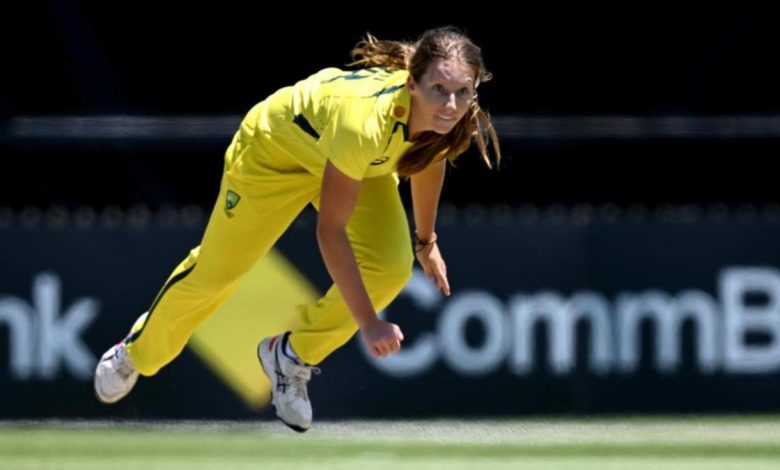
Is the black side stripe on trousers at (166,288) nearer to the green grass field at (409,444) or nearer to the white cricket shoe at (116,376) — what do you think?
the white cricket shoe at (116,376)

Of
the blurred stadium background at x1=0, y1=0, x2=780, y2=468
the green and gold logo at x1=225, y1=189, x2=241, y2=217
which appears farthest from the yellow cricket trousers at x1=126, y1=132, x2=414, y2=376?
the blurred stadium background at x1=0, y1=0, x2=780, y2=468

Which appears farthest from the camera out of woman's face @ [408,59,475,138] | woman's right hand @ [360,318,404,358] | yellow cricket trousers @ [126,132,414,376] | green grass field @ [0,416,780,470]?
green grass field @ [0,416,780,470]

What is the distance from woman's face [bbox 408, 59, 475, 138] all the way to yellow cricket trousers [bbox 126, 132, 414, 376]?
0.69 m

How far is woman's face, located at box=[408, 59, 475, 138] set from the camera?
7.93m

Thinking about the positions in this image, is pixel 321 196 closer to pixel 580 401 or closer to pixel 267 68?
pixel 580 401

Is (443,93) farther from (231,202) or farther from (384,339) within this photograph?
(231,202)

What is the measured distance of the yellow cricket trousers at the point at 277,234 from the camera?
8.56m

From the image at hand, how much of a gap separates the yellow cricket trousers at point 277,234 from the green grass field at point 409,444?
1850 mm

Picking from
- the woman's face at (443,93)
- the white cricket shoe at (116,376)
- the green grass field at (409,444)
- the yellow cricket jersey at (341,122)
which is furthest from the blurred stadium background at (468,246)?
the woman's face at (443,93)

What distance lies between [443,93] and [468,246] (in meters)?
5.54

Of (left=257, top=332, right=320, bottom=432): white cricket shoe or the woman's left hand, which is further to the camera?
the woman's left hand

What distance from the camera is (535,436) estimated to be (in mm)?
12641

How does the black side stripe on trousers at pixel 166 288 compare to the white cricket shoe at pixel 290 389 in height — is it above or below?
above

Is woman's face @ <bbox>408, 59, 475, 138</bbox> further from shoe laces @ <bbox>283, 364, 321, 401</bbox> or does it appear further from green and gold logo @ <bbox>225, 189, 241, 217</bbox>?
shoe laces @ <bbox>283, 364, 321, 401</bbox>
